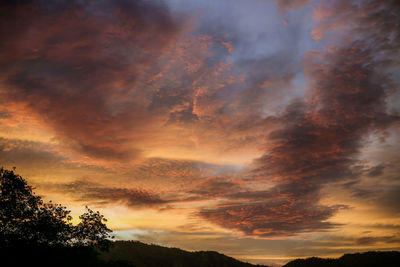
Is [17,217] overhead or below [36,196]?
below

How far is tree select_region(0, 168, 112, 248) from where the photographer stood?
143 feet

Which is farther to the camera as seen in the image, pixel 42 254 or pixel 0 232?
pixel 42 254

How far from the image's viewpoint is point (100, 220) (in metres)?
47.6

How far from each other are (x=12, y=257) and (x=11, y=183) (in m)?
14.3

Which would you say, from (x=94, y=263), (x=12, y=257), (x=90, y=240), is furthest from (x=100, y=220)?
(x=94, y=263)

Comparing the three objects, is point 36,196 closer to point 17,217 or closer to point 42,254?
point 17,217

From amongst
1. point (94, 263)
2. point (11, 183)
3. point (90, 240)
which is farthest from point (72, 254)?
point (11, 183)

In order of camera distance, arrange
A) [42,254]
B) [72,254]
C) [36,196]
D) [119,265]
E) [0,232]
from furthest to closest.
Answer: [119,265] → [72,254] → [42,254] → [36,196] → [0,232]

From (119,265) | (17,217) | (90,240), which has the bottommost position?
(119,265)

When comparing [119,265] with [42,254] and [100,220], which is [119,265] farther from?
[100,220]

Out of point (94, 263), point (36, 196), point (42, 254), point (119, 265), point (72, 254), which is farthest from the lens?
point (119, 265)

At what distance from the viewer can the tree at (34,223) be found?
143 feet

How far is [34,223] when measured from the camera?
147ft

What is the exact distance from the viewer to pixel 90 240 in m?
47.1
